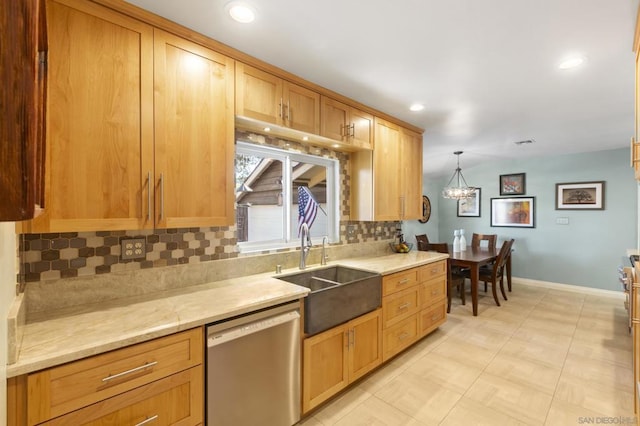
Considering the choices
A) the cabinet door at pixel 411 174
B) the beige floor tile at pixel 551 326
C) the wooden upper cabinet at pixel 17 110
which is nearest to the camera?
the wooden upper cabinet at pixel 17 110

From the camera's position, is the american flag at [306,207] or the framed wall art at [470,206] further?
the framed wall art at [470,206]

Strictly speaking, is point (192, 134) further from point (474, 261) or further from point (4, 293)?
point (474, 261)

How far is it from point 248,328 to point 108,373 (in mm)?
584

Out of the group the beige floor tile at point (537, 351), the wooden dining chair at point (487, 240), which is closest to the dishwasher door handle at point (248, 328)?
the beige floor tile at point (537, 351)

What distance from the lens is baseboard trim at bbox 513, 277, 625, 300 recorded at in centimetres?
446

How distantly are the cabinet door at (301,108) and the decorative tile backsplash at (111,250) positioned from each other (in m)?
0.35

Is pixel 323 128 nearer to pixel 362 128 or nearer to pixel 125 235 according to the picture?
pixel 362 128

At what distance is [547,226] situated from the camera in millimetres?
5039

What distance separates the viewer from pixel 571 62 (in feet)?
6.24

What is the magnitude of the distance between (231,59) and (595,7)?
1923 mm

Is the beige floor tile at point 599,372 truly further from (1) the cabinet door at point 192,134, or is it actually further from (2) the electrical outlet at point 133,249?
(2) the electrical outlet at point 133,249

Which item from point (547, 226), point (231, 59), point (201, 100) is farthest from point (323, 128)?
point (547, 226)

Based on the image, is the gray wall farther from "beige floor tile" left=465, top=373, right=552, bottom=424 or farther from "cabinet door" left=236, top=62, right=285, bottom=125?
"cabinet door" left=236, top=62, right=285, bottom=125

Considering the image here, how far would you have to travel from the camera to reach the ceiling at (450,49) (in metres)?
1.43
